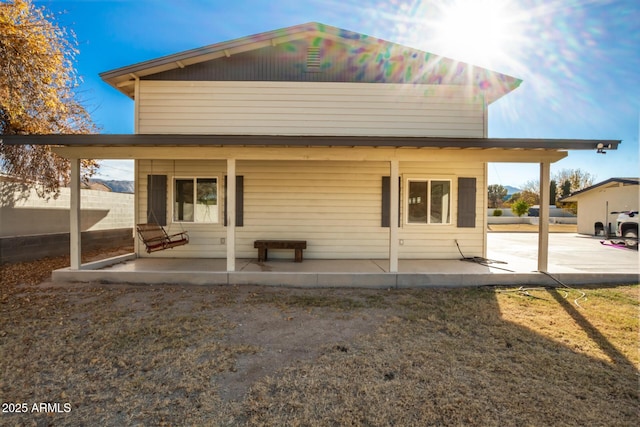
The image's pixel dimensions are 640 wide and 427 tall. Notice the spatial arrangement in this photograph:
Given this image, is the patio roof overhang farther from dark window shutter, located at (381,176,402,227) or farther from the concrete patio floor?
the concrete patio floor

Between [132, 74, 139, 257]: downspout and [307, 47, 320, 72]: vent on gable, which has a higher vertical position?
[307, 47, 320, 72]: vent on gable

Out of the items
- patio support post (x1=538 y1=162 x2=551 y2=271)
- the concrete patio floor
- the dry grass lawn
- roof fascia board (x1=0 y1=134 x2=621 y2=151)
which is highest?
roof fascia board (x1=0 y1=134 x2=621 y2=151)

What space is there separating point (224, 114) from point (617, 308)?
7812 mm

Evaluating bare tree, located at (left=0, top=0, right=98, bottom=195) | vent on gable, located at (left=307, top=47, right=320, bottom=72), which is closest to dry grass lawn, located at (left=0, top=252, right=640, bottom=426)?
bare tree, located at (left=0, top=0, right=98, bottom=195)

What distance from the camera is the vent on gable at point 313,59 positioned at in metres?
7.00

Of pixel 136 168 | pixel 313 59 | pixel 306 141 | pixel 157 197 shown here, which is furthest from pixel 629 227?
pixel 136 168

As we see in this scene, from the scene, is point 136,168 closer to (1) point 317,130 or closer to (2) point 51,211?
(2) point 51,211

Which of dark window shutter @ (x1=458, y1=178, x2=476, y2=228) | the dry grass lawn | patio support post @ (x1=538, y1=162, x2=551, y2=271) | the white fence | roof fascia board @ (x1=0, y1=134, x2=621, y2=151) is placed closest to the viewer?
the dry grass lawn

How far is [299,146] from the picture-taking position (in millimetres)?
5141

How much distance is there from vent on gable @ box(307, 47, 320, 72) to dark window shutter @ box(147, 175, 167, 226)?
166 inches

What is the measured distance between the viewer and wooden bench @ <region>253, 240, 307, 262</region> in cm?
658

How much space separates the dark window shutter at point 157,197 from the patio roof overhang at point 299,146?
1.63m

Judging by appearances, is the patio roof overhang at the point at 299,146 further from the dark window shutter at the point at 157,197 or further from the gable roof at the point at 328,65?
the gable roof at the point at 328,65

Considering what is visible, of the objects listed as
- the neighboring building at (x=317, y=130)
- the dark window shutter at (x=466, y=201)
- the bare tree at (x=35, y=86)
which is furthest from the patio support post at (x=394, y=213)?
the bare tree at (x=35, y=86)
